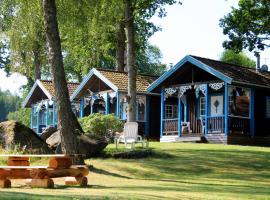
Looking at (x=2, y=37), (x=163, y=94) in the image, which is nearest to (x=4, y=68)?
(x=2, y=37)

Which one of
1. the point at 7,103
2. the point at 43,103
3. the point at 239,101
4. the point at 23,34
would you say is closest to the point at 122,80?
the point at 23,34

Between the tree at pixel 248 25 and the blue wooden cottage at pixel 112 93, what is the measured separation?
5814mm

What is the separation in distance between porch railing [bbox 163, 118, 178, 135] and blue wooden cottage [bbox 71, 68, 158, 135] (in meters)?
3.05

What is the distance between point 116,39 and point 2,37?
27.3 feet

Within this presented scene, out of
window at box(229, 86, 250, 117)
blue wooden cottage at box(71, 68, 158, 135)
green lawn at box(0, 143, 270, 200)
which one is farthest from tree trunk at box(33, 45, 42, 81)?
green lawn at box(0, 143, 270, 200)

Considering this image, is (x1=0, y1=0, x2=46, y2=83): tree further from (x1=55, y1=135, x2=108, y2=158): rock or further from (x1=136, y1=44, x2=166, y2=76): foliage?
(x1=136, y1=44, x2=166, y2=76): foliage

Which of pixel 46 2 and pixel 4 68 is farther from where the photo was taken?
pixel 4 68

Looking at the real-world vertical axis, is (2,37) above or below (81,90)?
above

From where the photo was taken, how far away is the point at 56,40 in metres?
16.5

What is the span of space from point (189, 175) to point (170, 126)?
15.6 m

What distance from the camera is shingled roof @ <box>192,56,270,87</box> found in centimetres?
2911

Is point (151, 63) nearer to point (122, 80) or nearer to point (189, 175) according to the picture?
point (122, 80)

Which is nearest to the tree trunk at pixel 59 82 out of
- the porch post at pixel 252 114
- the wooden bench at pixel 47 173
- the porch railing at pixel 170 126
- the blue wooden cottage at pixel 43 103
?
the wooden bench at pixel 47 173

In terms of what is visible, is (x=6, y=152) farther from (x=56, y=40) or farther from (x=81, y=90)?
(x=81, y=90)
